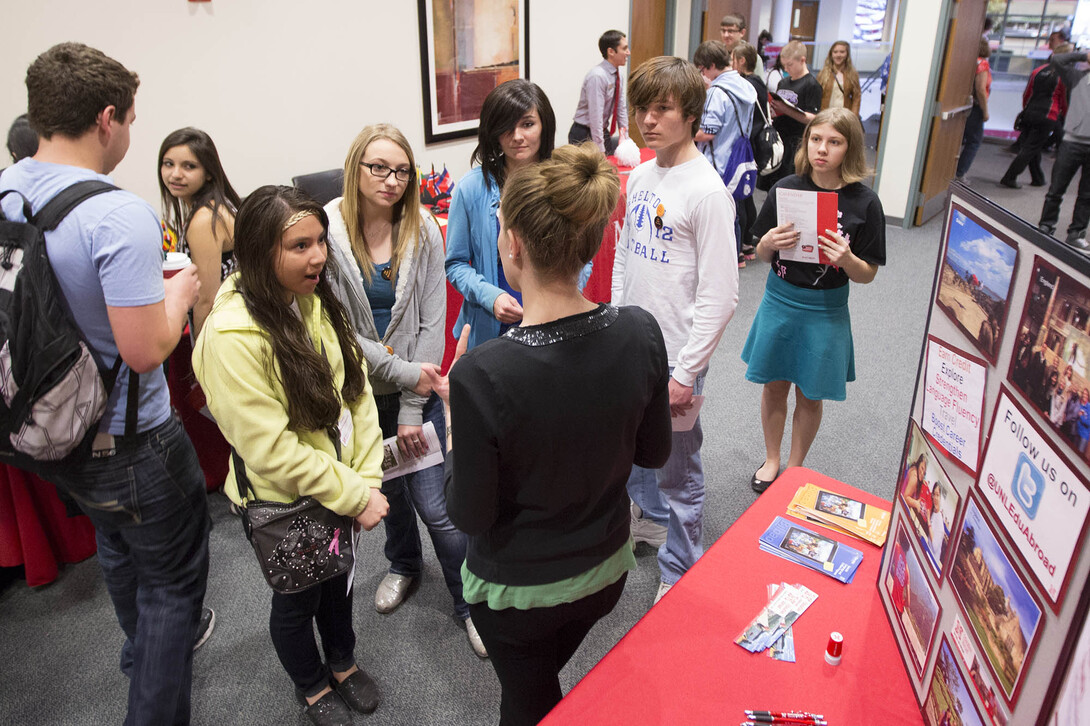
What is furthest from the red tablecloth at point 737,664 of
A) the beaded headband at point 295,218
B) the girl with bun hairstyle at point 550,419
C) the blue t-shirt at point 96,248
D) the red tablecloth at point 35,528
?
the red tablecloth at point 35,528

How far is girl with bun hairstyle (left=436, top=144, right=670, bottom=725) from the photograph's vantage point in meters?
1.08

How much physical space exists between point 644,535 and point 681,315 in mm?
947

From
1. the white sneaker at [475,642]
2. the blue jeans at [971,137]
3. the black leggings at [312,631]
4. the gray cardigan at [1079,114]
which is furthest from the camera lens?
the blue jeans at [971,137]

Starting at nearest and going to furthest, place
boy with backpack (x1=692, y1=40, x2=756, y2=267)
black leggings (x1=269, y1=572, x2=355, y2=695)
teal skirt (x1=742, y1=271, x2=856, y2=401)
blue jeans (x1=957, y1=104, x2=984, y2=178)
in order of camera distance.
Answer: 1. black leggings (x1=269, y1=572, x2=355, y2=695)
2. teal skirt (x1=742, y1=271, x2=856, y2=401)
3. boy with backpack (x1=692, y1=40, x2=756, y2=267)
4. blue jeans (x1=957, y1=104, x2=984, y2=178)

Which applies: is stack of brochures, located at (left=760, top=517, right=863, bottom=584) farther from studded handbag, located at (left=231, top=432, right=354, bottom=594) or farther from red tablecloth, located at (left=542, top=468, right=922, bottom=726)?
studded handbag, located at (left=231, top=432, right=354, bottom=594)

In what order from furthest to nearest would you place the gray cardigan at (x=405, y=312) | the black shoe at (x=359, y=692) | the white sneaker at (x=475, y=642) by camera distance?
the white sneaker at (x=475, y=642) < the black shoe at (x=359, y=692) < the gray cardigan at (x=405, y=312)

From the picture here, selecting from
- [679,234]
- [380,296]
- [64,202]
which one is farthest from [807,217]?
[64,202]

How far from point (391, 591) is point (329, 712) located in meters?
0.51

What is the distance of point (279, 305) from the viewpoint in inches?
56.8

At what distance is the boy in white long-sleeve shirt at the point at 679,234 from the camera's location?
1.83 meters

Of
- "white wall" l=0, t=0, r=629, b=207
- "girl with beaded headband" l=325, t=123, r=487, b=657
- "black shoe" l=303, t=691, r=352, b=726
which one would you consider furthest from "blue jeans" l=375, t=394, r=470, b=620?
"white wall" l=0, t=0, r=629, b=207

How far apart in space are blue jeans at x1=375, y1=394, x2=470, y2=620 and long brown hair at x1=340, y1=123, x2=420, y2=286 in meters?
0.39

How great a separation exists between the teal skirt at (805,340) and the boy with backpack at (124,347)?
6.13 feet

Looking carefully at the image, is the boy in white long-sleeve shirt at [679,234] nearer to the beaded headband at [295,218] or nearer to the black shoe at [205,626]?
the beaded headband at [295,218]
